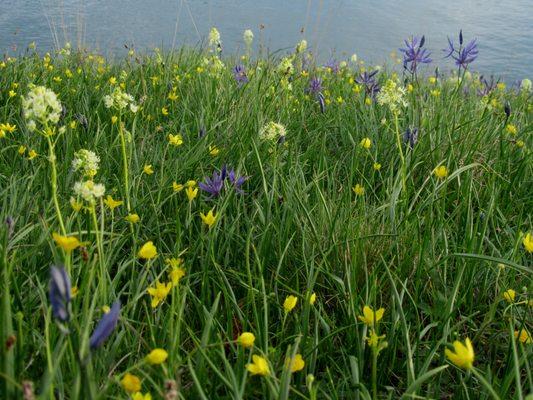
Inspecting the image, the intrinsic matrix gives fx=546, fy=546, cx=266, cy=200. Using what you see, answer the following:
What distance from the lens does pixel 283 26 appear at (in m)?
8.03

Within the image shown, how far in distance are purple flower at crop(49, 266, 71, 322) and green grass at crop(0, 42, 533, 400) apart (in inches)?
0.9

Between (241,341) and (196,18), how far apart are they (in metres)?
7.54

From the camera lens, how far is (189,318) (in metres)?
1.39

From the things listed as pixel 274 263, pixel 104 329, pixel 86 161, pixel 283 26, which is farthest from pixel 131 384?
pixel 283 26

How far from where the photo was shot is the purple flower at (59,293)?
654 mm

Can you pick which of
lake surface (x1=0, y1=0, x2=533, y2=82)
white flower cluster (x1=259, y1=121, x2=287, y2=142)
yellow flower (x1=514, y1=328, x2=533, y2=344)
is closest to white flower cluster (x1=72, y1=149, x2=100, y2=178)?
white flower cluster (x1=259, y1=121, x2=287, y2=142)

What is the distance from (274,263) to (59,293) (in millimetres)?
1008

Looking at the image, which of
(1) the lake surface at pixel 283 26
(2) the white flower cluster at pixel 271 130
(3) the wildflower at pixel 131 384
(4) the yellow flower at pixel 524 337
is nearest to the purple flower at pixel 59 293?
(3) the wildflower at pixel 131 384

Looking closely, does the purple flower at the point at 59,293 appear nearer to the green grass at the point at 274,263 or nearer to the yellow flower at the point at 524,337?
the green grass at the point at 274,263

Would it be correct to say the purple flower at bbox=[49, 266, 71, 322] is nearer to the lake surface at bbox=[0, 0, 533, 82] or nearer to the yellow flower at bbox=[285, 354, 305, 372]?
the yellow flower at bbox=[285, 354, 305, 372]

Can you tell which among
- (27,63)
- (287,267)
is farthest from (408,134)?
(27,63)

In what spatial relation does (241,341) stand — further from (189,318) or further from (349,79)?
(349,79)

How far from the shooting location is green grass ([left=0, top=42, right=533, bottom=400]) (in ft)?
3.47

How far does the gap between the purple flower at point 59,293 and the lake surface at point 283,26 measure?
5.79 meters
